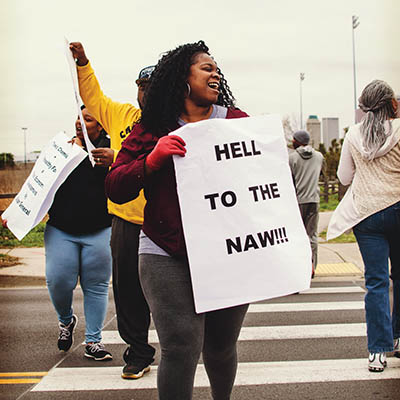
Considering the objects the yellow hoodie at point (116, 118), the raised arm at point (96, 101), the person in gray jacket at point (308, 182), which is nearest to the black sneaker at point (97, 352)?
the yellow hoodie at point (116, 118)

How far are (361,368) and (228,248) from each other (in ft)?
7.26

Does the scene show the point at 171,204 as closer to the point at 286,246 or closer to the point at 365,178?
the point at 286,246

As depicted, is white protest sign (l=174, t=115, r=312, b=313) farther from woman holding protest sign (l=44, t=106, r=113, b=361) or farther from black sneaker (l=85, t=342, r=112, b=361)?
black sneaker (l=85, t=342, r=112, b=361)

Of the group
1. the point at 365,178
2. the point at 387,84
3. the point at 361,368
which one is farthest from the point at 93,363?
the point at 387,84

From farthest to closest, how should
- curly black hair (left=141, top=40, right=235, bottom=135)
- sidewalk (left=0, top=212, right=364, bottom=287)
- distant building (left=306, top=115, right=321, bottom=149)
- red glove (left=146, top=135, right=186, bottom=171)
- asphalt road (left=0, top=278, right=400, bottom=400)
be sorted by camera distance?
1. distant building (left=306, top=115, right=321, bottom=149)
2. sidewalk (left=0, top=212, right=364, bottom=287)
3. asphalt road (left=0, top=278, right=400, bottom=400)
4. curly black hair (left=141, top=40, right=235, bottom=135)
5. red glove (left=146, top=135, right=186, bottom=171)

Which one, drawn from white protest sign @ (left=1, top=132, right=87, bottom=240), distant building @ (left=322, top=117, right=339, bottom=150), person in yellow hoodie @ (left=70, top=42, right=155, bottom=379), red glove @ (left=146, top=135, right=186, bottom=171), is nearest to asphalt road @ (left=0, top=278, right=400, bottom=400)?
person in yellow hoodie @ (left=70, top=42, right=155, bottom=379)

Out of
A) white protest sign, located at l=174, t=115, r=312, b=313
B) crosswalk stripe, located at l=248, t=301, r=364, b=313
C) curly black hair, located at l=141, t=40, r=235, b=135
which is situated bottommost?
crosswalk stripe, located at l=248, t=301, r=364, b=313

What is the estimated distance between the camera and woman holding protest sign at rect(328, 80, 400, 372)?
155 inches

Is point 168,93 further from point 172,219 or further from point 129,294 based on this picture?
point 129,294

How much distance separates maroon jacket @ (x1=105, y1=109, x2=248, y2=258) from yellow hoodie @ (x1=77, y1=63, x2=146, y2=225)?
1.16 metres

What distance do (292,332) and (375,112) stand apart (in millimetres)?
2270

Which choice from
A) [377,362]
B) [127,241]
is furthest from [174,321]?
[377,362]

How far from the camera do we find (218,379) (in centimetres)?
284

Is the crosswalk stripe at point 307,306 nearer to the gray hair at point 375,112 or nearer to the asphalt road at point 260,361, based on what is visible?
the asphalt road at point 260,361
